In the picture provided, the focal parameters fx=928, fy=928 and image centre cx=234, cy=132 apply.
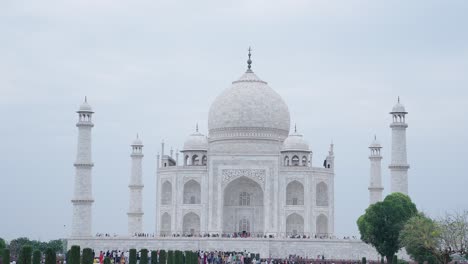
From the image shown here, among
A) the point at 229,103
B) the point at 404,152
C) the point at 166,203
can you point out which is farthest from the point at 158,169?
the point at 404,152

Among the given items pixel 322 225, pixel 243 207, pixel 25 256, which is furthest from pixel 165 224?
pixel 25 256

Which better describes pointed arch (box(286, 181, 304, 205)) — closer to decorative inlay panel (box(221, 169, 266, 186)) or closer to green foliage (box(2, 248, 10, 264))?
decorative inlay panel (box(221, 169, 266, 186))

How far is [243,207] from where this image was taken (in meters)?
46.2

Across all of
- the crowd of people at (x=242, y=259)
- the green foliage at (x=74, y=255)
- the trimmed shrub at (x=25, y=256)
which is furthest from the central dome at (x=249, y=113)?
the trimmed shrub at (x=25, y=256)

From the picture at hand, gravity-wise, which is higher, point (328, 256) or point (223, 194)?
point (223, 194)

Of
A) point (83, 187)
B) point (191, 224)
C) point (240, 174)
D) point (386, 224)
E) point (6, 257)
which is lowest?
point (6, 257)

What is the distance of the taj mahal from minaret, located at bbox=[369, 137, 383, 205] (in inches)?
2.0

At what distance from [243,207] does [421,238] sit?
52.3 feet

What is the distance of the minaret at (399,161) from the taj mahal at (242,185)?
0.15 feet

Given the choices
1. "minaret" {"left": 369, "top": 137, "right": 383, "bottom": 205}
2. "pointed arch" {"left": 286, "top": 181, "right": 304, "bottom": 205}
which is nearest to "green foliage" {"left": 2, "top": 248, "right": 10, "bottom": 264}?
"pointed arch" {"left": 286, "top": 181, "right": 304, "bottom": 205}

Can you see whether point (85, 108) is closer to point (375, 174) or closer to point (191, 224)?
point (191, 224)

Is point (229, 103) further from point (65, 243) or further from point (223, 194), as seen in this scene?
point (65, 243)

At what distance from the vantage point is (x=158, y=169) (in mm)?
46875

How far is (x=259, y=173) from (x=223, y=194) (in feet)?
6.71
